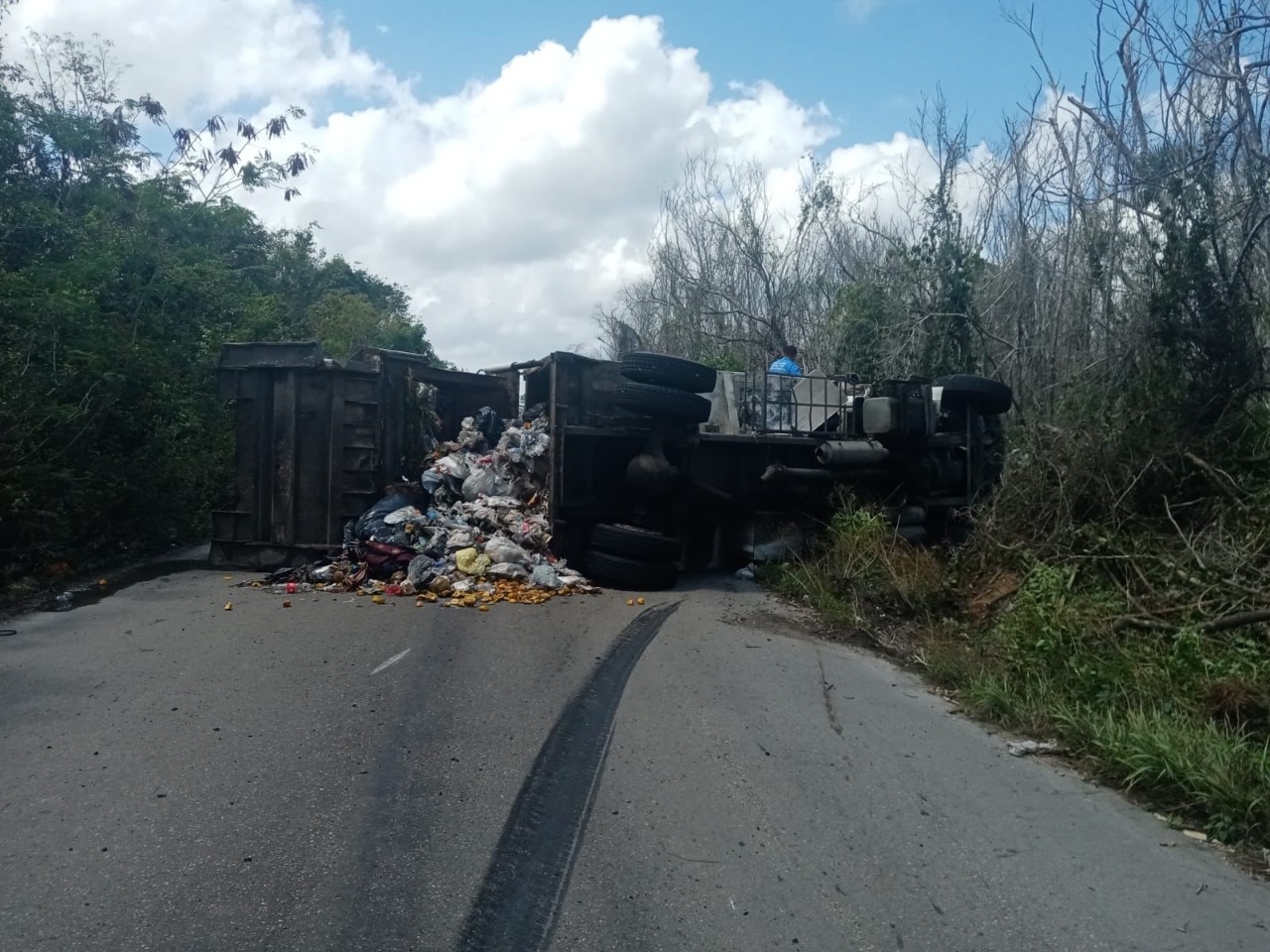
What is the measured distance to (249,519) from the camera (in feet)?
37.1

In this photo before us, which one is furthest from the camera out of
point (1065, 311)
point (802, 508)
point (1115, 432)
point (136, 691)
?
point (1065, 311)

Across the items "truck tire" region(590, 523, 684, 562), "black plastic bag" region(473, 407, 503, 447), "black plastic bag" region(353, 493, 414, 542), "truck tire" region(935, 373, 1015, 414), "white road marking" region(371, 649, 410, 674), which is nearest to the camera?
"white road marking" region(371, 649, 410, 674)

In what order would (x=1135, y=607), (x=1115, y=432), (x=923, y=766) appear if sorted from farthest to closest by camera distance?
(x=1115, y=432)
(x=1135, y=607)
(x=923, y=766)

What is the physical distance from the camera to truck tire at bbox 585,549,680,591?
10305 millimetres

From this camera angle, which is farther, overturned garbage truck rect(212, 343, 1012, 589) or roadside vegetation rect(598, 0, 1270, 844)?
overturned garbage truck rect(212, 343, 1012, 589)

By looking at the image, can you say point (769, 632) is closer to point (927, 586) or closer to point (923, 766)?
point (927, 586)

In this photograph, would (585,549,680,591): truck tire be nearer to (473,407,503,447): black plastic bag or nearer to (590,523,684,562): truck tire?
(590,523,684,562): truck tire

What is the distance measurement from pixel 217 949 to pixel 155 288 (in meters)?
18.0

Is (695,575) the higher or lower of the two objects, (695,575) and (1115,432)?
the lower

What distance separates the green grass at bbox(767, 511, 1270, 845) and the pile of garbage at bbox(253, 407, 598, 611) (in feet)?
9.82

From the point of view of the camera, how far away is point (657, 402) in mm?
10695

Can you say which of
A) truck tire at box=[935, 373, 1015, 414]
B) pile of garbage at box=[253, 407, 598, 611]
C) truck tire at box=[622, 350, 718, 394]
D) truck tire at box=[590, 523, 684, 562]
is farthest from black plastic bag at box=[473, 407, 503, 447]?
truck tire at box=[935, 373, 1015, 414]

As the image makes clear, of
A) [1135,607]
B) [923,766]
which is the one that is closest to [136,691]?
[923,766]

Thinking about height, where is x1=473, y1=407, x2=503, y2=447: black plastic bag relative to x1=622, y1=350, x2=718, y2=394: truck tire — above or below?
below
